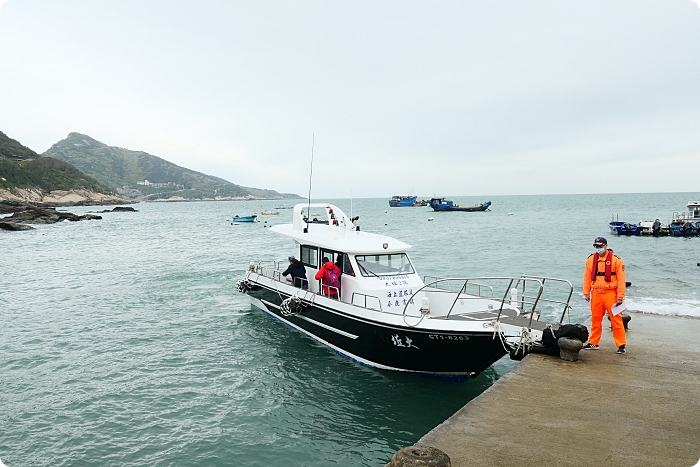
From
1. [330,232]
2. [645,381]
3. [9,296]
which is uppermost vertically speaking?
[330,232]

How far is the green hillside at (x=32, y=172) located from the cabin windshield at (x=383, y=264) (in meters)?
107

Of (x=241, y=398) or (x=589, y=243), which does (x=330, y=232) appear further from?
(x=589, y=243)

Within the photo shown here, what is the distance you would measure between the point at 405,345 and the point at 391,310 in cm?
137

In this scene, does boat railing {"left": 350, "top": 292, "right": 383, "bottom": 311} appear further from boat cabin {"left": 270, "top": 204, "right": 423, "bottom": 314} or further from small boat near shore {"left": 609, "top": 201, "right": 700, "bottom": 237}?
small boat near shore {"left": 609, "top": 201, "right": 700, "bottom": 237}

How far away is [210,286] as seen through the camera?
68.3 ft

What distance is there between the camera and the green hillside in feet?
325

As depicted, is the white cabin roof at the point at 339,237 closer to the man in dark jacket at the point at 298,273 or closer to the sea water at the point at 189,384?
the man in dark jacket at the point at 298,273

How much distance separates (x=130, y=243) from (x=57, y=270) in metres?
16.6

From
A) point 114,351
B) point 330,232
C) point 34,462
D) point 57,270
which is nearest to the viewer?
point 34,462

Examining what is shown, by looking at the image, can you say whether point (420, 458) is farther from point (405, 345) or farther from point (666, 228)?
point (666, 228)

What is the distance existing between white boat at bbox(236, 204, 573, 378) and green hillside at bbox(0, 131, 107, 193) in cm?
10486

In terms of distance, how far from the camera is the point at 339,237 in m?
12.2

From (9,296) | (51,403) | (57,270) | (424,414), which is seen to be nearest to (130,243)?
(57,270)

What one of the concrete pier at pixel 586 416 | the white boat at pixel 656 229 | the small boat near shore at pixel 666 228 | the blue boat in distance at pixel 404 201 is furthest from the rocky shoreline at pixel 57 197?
the concrete pier at pixel 586 416
